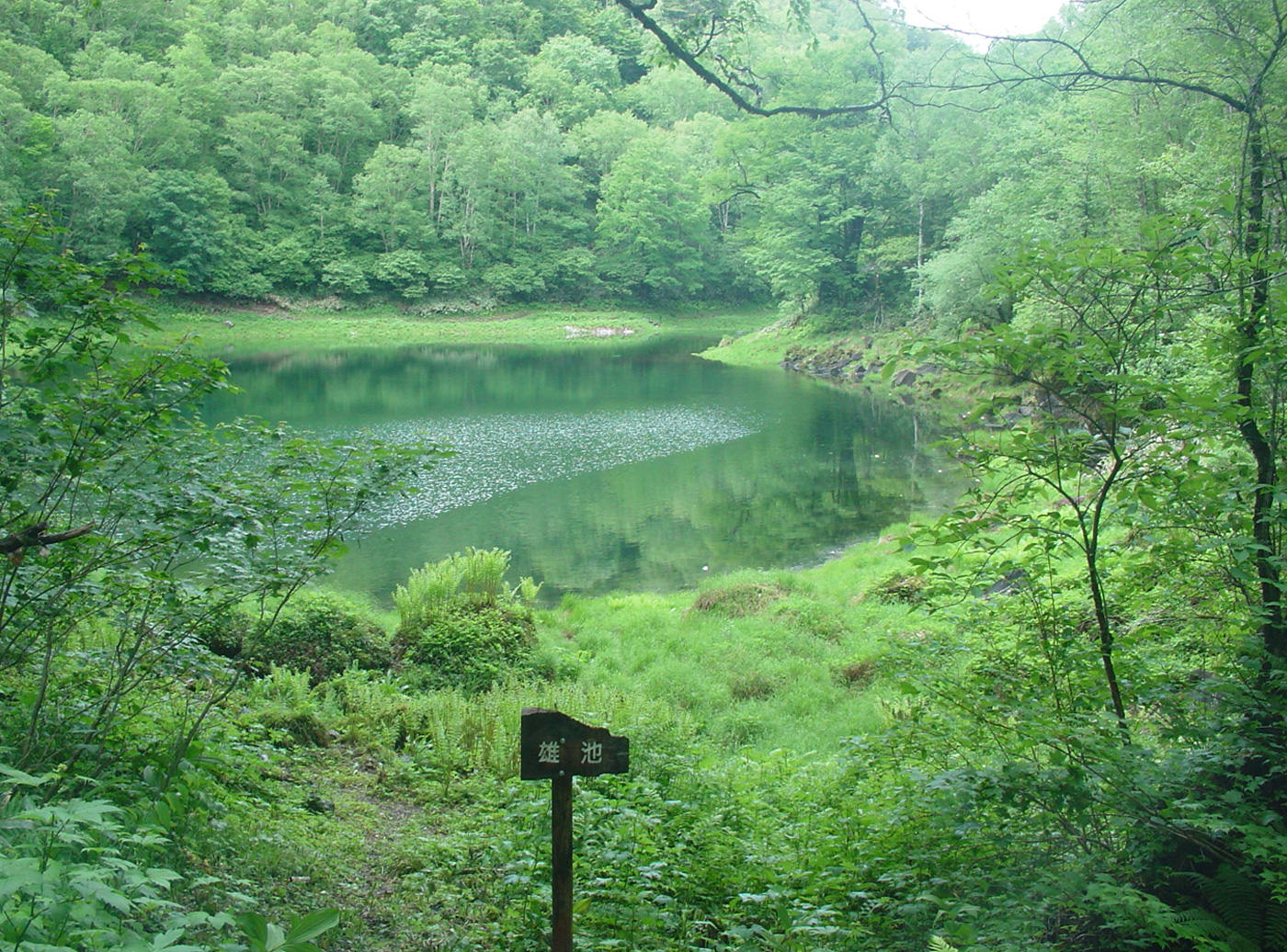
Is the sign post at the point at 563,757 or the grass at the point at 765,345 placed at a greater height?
the grass at the point at 765,345

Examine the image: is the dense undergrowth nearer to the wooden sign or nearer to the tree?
the wooden sign

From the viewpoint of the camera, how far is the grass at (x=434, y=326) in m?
46.3

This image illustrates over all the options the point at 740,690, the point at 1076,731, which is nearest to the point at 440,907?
the point at 1076,731

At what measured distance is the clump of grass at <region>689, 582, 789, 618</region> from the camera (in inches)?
465

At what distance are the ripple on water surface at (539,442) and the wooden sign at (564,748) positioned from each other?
13.4 metres

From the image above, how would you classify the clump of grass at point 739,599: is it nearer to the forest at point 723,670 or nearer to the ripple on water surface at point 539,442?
the forest at point 723,670

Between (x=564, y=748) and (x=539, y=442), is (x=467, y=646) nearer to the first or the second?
(x=564, y=748)

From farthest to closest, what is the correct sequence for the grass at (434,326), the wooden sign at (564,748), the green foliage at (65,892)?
the grass at (434,326), the wooden sign at (564,748), the green foliage at (65,892)

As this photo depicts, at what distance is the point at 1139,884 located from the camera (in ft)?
10.6

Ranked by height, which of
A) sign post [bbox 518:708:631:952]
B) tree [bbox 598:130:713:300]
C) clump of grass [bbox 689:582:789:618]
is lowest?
clump of grass [bbox 689:582:789:618]

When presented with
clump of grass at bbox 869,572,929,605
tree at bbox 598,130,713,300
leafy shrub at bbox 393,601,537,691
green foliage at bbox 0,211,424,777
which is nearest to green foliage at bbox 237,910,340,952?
green foliage at bbox 0,211,424,777

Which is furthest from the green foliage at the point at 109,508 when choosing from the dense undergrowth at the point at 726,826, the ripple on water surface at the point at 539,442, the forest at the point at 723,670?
the ripple on water surface at the point at 539,442

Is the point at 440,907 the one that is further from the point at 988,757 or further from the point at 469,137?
the point at 469,137

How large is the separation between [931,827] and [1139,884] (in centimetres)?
90
